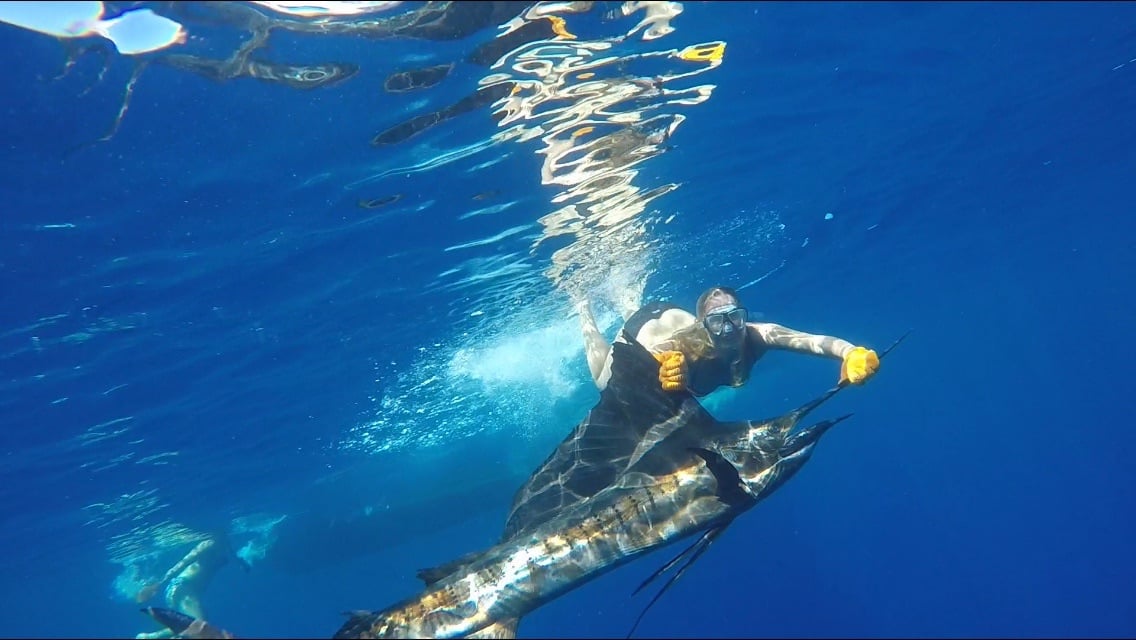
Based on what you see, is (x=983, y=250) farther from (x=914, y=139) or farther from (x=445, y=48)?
(x=445, y=48)

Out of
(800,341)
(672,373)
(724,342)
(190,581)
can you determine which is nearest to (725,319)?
(724,342)

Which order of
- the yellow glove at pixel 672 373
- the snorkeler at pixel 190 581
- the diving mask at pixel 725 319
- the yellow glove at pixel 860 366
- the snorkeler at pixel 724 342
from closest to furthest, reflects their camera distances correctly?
the yellow glove at pixel 860 366 < the yellow glove at pixel 672 373 < the snorkeler at pixel 724 342 < the diving mask at pixel 725 319 < the snorkeler at pixel 190 581

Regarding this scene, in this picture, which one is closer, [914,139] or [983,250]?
[914,139]

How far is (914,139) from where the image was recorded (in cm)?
1537

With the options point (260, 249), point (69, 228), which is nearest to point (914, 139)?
point (260, 249)

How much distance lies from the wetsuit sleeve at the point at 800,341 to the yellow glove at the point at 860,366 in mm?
296

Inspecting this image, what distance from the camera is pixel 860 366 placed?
5.93 m

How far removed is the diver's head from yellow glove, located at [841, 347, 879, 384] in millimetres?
1979

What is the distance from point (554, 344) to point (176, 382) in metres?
11.7

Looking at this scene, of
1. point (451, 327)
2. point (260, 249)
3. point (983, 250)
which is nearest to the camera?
point (260, 249)

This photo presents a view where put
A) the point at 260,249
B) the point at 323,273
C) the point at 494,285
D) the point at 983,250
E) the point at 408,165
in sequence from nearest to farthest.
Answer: the point at 408,165, the point at 260,249, the point at 323,273, the point at 494,285, the point at 983,250

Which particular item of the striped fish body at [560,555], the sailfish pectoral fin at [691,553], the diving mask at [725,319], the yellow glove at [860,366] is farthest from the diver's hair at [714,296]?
the sailfish pectoral fin at [691,553]

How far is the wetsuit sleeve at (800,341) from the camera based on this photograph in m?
6.83

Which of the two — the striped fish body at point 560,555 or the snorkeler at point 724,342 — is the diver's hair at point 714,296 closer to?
Result: the snorkeler at point 724,342
